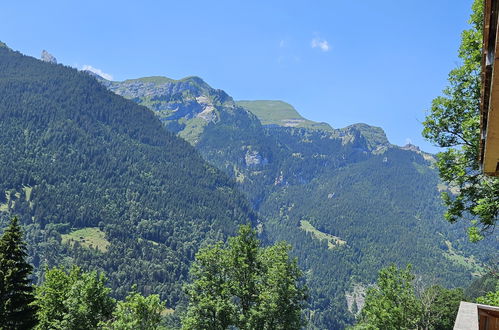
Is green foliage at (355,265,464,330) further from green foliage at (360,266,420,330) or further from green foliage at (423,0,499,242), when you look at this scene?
green foliage at (423,0,499,242)

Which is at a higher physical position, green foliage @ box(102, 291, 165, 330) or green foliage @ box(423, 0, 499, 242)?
green foliage @ box(423, 0, 499, 242)

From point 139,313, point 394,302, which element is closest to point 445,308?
point 394,302

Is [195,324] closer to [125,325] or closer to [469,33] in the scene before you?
[125,325]

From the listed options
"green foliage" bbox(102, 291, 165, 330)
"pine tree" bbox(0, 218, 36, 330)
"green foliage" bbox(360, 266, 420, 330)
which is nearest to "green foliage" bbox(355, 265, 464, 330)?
"green foliage" bbox(360, 266, 420, 330)

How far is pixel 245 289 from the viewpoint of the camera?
119ft

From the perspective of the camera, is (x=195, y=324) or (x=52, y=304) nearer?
(x=195, y=324)

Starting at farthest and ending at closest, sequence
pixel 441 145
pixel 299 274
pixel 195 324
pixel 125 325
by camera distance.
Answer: pixel 299 274 → pixel 195 324 → pixel 125 325 → pixel 441 145

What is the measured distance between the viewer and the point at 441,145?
64.0 feet

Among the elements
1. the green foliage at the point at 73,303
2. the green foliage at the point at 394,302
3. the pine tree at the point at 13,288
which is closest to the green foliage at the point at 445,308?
the green foliage at the point at 394,302

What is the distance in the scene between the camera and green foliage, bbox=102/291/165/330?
1244 inches

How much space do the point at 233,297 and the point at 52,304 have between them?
62.1 feet

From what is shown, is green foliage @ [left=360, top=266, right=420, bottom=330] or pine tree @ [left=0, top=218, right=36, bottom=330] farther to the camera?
green foliage @ [left=360, top=266, right=420, bottom=330]

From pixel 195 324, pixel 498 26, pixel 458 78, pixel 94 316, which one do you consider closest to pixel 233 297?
pixel 195 324

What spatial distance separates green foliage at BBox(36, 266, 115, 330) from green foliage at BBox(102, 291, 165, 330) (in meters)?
3.43
